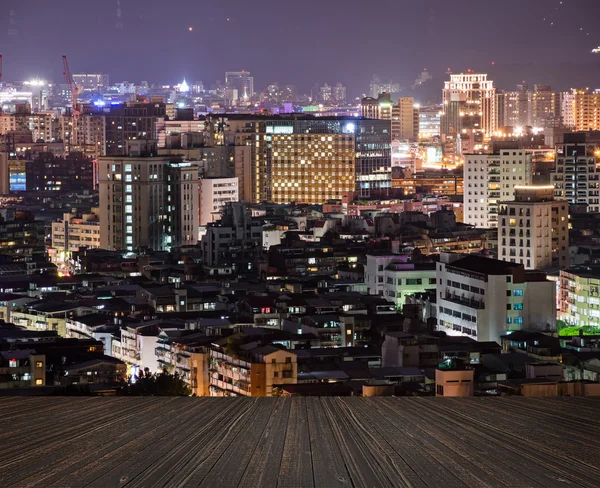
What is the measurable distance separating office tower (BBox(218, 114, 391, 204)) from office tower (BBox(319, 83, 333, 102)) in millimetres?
46952

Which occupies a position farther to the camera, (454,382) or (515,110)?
(515,110)

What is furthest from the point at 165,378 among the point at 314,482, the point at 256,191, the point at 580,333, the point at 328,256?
the point at 256,191

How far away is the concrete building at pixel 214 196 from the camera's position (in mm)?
35031

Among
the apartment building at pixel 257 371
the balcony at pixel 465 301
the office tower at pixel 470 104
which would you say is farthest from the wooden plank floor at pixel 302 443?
the office tower at pixel 470 104

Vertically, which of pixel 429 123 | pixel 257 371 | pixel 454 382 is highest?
pixel 429 123

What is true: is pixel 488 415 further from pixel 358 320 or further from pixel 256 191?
pixel 256 191

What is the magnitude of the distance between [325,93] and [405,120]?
70.7 feet

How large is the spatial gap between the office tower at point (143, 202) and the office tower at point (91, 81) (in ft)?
210

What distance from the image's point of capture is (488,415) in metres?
4.63

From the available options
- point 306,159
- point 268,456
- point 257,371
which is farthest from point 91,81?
point 268,456

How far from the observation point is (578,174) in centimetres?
3688

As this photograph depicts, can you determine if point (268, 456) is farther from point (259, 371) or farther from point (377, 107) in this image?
point (377, 107)

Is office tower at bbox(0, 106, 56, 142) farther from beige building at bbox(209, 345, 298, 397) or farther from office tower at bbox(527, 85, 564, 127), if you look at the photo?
beige building at bbox(209, 345, 298, 397)

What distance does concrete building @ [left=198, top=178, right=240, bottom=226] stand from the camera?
3503 centimetres
